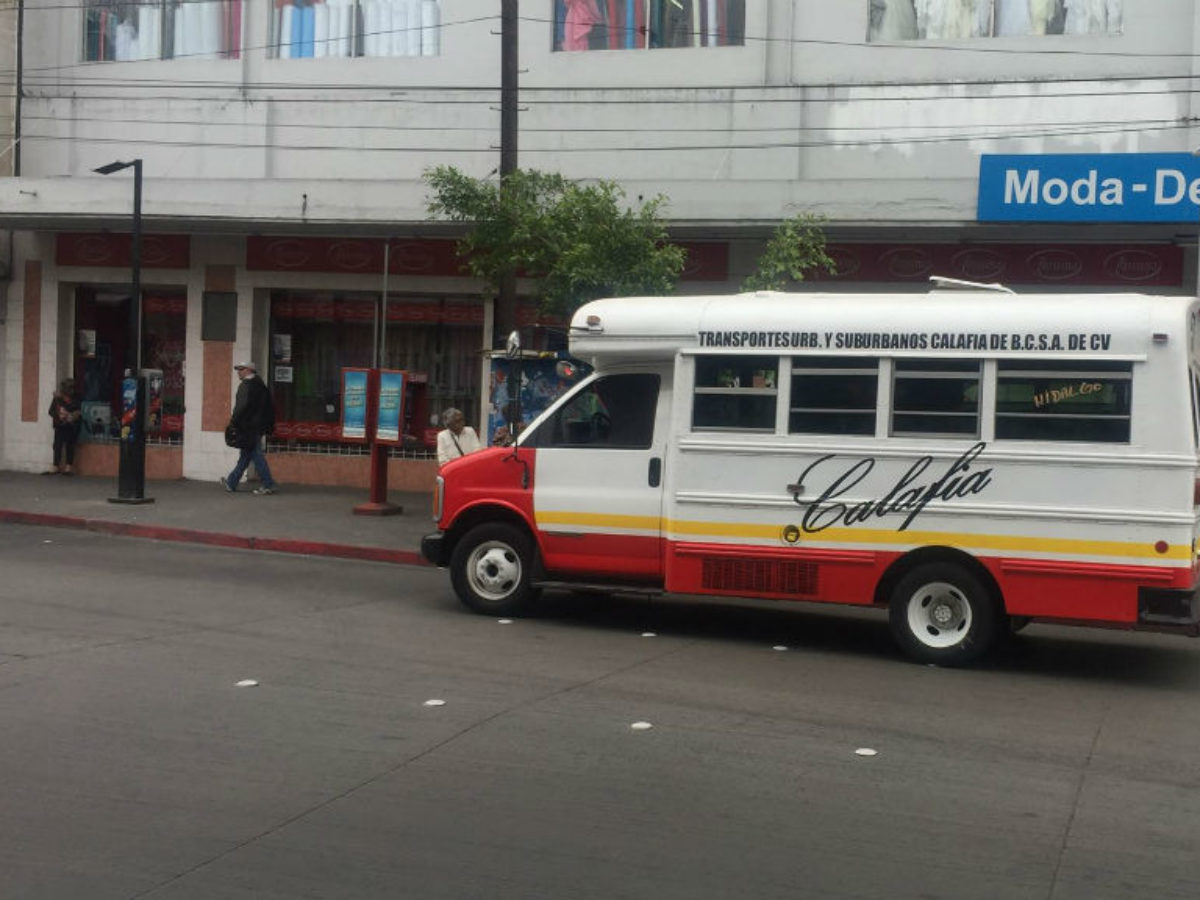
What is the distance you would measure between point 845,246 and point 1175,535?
32.7 ft

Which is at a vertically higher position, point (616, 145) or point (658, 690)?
point (616, 145)

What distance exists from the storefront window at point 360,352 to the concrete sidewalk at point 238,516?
1.20 m

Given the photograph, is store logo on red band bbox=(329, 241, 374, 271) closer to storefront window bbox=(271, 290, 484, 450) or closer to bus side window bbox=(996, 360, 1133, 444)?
storefront window bbox=(271, 290, 484, 450)

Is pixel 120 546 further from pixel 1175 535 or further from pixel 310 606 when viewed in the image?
pixel 1175 535

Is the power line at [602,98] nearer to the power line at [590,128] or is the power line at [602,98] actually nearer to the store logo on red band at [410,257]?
the power line at [590,128]

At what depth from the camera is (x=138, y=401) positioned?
61.1 feet

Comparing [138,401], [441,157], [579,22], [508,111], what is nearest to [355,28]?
[441,157]

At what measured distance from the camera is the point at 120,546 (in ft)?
52.9

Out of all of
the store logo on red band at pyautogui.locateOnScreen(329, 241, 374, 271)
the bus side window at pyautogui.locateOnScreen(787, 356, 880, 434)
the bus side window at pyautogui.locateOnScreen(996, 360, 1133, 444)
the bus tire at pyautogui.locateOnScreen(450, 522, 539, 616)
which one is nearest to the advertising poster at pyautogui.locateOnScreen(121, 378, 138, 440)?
the store logo on red band at pyautogui.locateOnScreen(329, 241, 374, 271)

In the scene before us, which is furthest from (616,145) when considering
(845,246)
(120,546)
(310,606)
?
(310,606)

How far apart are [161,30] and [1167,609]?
1841cm

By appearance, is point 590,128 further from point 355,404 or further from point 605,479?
point 605,479

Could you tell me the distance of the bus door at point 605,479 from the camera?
11312mm

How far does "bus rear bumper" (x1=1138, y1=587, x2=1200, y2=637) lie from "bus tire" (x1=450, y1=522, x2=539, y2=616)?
15.2 ft
